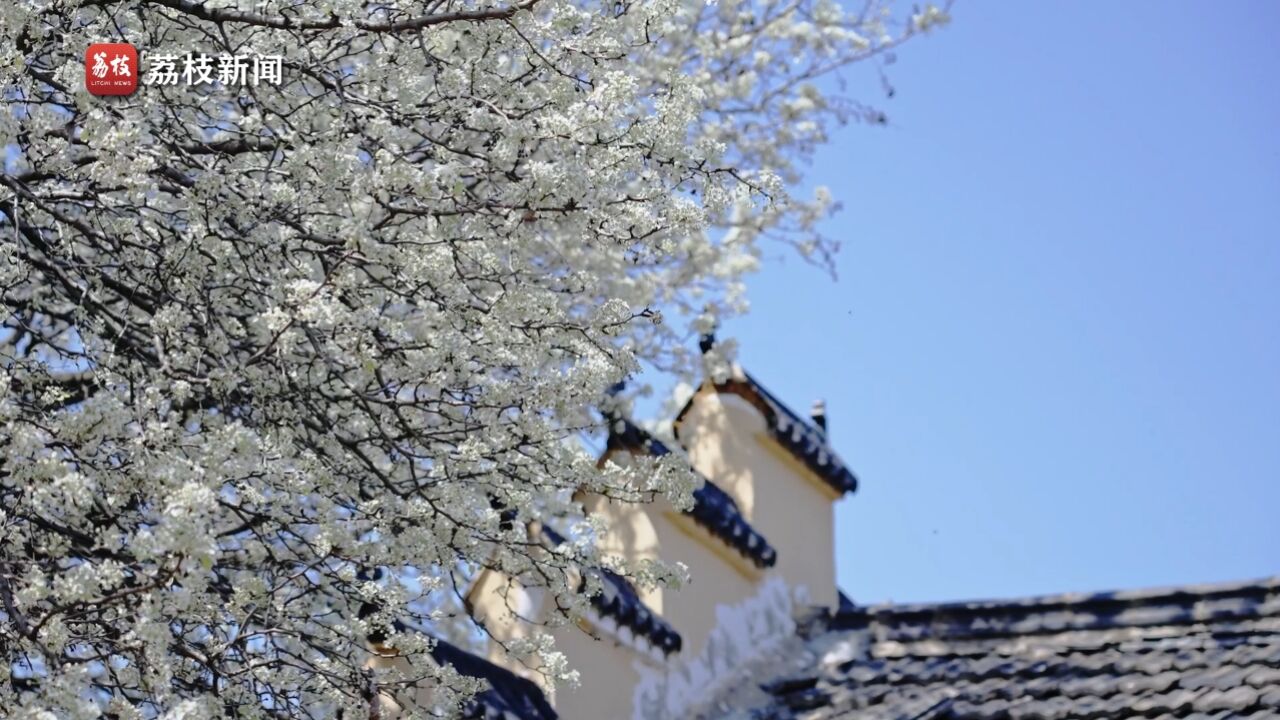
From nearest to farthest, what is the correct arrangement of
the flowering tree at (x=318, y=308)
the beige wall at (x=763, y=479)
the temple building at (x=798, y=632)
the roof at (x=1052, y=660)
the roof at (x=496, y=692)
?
the flowering tree at (x=318, y=308)
the roof at (x=496, y=692)
the temple building at (x=798, y=632)
the roof at (x=1052, y=660)
the beige wall at (x=763, y=479)

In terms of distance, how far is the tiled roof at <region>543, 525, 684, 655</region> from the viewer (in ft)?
22.5

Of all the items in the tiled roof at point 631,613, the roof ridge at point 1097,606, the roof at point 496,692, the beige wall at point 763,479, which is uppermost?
the beige wall at point 763,479

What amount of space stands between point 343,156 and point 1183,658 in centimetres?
384

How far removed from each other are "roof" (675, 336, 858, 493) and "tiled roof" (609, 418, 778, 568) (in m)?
0.38

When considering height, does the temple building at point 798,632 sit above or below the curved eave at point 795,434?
below

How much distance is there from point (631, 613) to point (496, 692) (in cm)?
85

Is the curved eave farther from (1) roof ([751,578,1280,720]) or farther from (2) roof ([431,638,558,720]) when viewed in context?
(2) roof ([431,638,558,720])

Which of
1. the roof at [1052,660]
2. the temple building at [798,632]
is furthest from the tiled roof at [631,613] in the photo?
the roof at [1052,660]

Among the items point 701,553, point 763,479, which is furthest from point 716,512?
point 763,479

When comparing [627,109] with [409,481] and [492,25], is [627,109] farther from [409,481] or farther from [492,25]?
[409,481]

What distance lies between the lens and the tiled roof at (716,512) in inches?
295

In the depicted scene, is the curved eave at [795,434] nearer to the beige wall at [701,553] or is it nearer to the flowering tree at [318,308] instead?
the beige wall at [701,553]

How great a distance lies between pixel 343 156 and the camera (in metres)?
5.48

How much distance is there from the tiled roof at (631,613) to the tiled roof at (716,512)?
395 mm
